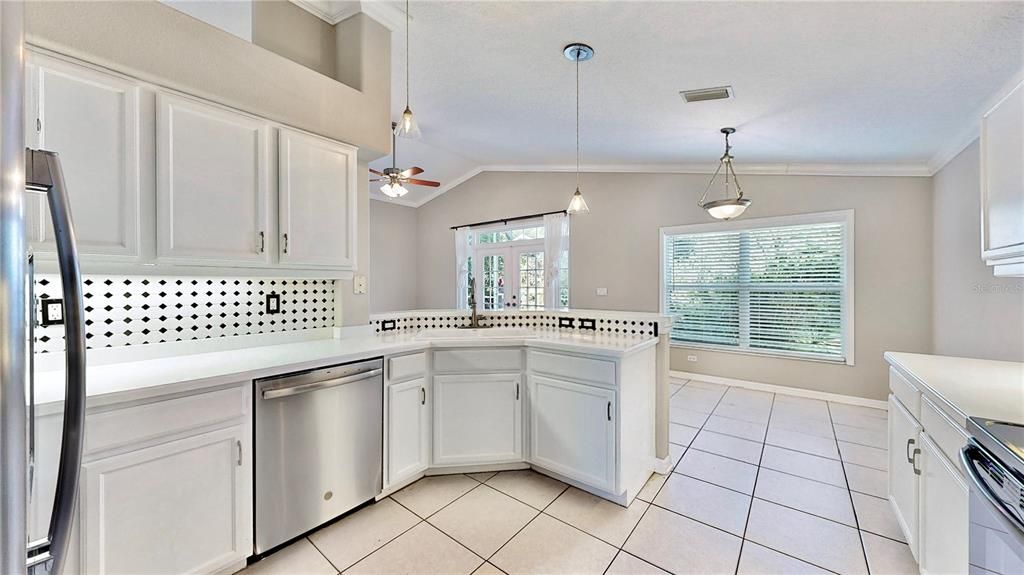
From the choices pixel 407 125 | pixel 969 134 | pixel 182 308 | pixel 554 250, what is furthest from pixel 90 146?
pixel 969 134

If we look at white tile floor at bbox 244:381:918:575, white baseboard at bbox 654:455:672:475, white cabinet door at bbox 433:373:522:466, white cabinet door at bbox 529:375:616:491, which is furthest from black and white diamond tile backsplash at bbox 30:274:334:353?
white baseboard at bbox 654:455:672:475

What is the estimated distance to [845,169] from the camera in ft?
13.3

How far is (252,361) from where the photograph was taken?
1.82 m

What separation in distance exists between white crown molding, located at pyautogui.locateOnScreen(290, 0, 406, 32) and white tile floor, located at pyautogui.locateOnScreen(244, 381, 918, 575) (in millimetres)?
2827

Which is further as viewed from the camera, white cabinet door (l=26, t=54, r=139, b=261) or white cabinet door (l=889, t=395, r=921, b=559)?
white cabinet door (l=889, t=395, r=921, b=559)

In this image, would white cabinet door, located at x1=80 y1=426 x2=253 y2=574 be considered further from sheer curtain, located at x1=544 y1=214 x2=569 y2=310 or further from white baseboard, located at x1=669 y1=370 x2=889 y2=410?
white baseboard, located at x1=669 y1=370 x2=889 y2=410

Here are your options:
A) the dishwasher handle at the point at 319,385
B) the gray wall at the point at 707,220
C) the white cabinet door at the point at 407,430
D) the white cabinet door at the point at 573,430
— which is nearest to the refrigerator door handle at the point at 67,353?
the dishwasher handle at the point at 319,385

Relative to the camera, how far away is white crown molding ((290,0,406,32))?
2340 mm

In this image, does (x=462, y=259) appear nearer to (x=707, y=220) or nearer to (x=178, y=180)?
(x=707, y=220)

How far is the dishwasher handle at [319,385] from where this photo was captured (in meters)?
1.72

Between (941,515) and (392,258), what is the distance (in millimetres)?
6700

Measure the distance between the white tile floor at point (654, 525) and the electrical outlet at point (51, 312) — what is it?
4.34 ft

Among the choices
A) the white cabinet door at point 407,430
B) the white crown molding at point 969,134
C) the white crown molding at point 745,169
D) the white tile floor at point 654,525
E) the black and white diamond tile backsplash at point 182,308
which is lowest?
the white tile floor at point 654,525

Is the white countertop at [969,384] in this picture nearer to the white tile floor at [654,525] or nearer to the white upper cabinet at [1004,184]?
the white upper cabinet at [1004,184]
